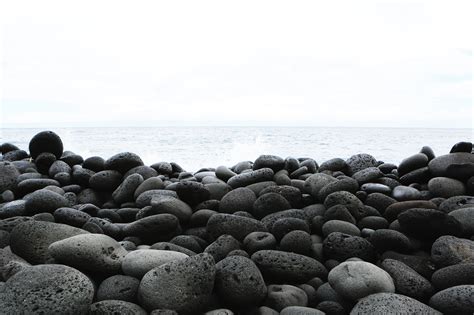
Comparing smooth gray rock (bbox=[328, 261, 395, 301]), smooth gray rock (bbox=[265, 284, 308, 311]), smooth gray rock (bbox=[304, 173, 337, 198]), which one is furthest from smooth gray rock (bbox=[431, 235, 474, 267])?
smooth gray rock (bbox=[304, 173, 337, 198])

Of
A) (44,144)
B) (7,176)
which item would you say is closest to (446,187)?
(7,176)

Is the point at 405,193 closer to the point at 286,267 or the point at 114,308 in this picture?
the point at 286,267

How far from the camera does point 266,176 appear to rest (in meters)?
4.93

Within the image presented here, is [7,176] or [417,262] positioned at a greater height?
[7,176]

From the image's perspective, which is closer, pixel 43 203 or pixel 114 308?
pixel 114 308

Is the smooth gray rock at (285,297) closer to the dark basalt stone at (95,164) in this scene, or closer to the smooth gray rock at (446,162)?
the smooth gray rock at (446,162)

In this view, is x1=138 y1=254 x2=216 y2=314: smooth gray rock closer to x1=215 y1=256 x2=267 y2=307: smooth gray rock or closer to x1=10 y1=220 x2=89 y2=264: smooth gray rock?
x1=215 y1=256 x2=267 y2=307: smooth gray rock

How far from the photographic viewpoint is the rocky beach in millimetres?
2646

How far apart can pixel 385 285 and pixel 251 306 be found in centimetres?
87

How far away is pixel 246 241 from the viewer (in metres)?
3.49

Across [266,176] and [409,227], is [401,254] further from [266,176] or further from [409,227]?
[266,176]

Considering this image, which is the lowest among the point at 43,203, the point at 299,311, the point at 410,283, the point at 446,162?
the point at 299,311

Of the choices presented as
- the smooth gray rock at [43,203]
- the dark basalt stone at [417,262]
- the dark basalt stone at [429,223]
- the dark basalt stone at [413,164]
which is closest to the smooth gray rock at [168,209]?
the smooth gray rock at [43,203]

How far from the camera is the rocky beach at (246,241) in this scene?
8.68 ft
